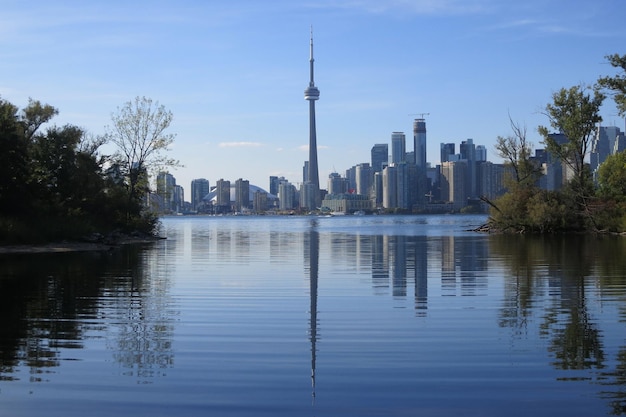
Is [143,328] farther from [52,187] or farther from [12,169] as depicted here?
[52,187]

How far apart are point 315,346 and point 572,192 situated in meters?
65.1

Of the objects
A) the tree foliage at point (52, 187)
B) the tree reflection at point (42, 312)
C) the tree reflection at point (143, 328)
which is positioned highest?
the tree foliage at point (52, 187)

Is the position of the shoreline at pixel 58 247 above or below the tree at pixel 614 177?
below

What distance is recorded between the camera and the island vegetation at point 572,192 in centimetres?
6675

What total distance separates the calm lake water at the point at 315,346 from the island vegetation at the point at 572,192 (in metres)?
46.6

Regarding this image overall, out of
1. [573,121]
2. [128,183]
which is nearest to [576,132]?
[573,121]

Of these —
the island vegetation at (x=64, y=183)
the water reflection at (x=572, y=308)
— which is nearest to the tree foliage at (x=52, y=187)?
the island vegetation at (x=64, y=183)

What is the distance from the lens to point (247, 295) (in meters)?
19.1

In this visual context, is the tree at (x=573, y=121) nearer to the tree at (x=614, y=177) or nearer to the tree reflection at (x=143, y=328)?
the tree at (x=614, y=177)

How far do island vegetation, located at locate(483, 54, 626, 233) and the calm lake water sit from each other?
153ft

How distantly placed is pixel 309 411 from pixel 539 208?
65.4 m

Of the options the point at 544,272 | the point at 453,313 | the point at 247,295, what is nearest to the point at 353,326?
the point at 453,313

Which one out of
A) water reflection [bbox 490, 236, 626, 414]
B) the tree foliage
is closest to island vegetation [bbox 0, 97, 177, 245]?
the tree foliage

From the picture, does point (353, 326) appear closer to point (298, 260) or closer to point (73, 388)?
point (73, 388)
